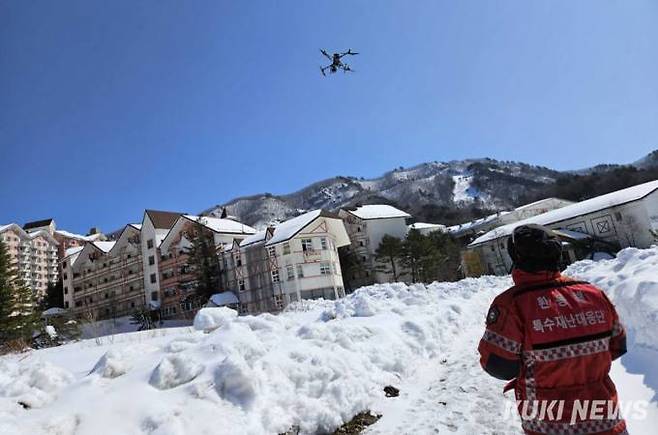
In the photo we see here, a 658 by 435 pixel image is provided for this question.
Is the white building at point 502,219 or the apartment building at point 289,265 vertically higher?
the white building at point 502,219

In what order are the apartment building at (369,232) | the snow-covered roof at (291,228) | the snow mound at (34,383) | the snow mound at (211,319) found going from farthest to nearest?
1. the apartment building at (369,232)
2. the snow-covered roof at (291,228)
3. the snow mound at (211,319)
4. the snow mound at (34,383)

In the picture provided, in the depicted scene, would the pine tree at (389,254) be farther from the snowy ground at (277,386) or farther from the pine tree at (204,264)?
the snowy ground at (277,386)

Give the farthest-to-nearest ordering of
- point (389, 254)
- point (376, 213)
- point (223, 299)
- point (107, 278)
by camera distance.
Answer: point (107, 278) → point (376, 213) → point (389, 254) → point (223, 299)

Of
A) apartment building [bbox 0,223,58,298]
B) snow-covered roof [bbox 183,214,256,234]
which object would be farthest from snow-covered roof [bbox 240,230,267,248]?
apartment building [bbox 0,223,58,298]

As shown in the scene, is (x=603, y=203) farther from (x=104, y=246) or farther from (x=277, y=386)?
(x=104, y=246)

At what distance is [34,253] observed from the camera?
344ft

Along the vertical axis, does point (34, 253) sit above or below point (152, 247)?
above

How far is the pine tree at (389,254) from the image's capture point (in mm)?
Answer: 53594

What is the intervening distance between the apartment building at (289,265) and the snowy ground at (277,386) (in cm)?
3532

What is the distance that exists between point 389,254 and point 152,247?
32536 millimetres

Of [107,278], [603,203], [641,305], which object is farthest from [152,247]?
[641,305]

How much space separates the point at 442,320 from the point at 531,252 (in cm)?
1046

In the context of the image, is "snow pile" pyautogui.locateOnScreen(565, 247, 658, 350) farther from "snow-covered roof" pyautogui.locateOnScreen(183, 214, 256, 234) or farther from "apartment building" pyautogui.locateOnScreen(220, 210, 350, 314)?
"snow-covered roof" pyautogui.locateOnScreen(183, 214, 256, 234)

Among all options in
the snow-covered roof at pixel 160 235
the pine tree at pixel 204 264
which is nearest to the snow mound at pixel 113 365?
the pine tree at pixel 204 264
